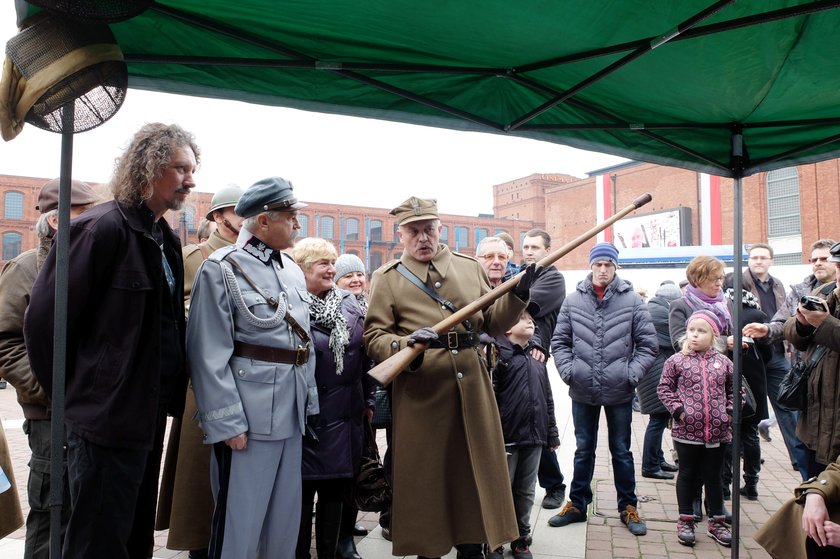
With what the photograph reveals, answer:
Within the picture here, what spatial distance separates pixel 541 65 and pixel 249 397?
238 cm

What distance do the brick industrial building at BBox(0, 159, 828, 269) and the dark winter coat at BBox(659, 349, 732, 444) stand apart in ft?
12.2

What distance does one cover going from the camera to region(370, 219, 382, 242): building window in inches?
2345

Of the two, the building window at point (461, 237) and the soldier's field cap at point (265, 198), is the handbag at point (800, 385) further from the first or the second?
the building window at point (461, 237)

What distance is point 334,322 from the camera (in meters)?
3.73

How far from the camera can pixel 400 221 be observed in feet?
11.9

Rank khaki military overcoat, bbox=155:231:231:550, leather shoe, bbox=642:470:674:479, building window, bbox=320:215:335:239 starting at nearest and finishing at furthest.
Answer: khaki military overcoat, bbox=155:231:231:550 < leather shoe, bbox=642:470:674:479 < building window, bbox=320:215:335:239

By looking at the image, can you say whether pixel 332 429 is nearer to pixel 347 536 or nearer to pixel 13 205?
pixel 347 536

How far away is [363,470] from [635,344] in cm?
239

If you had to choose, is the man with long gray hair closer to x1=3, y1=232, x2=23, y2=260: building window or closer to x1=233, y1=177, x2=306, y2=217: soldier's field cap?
x1=233, y1=177, x2=306, y2=217: soldier's field cap

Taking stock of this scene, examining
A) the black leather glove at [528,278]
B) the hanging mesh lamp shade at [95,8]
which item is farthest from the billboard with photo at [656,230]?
the hanging mesh lamp shade at [95,8]

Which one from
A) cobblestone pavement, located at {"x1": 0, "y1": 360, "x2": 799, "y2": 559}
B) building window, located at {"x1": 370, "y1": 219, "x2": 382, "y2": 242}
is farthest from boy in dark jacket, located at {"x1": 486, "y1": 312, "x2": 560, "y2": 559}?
building window, located at {"x1": 370, "y1": 219, "x2": 382, "y2": 242}

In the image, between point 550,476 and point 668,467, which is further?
point 668,467

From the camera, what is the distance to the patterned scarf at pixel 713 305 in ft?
17.6

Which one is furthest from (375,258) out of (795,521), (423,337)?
(795,521)
